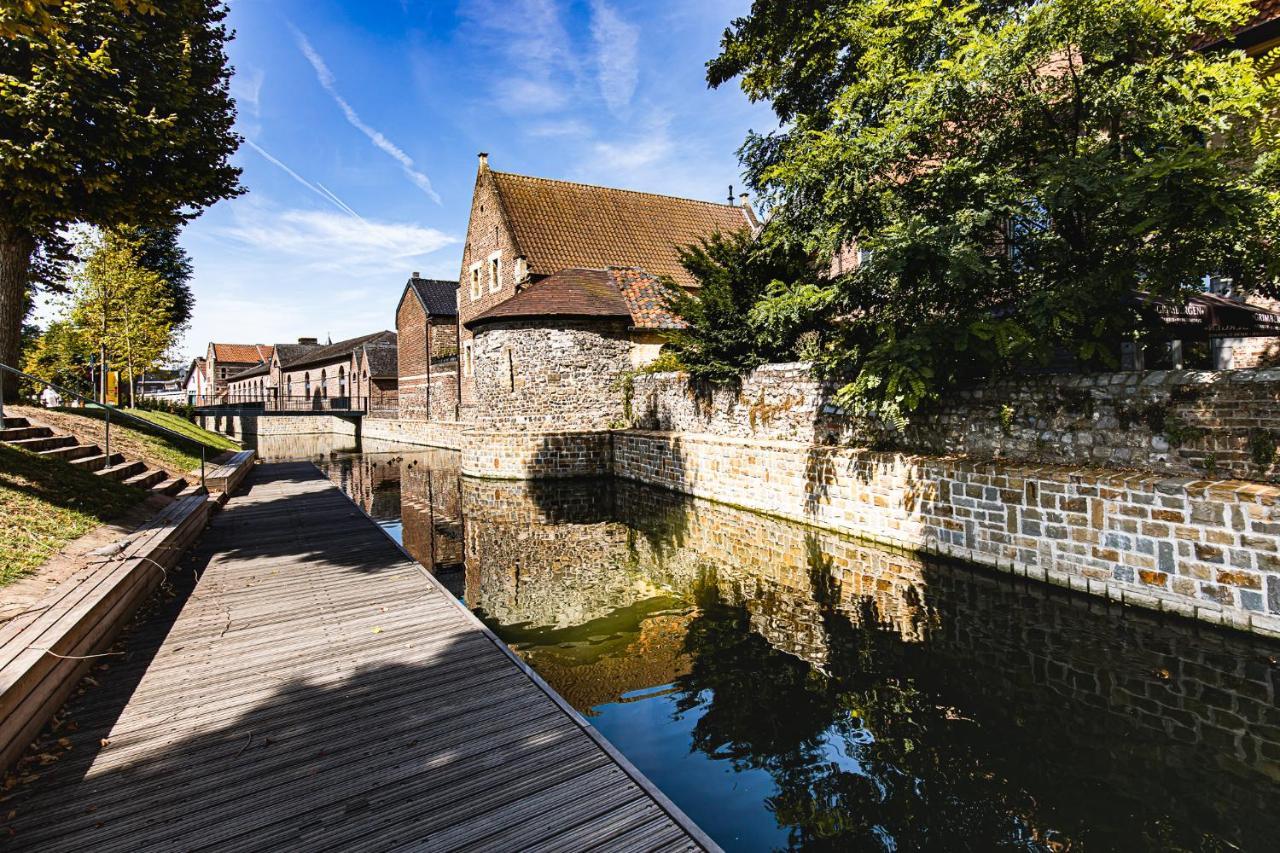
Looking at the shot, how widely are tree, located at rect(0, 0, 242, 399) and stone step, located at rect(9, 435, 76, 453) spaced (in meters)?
3.44

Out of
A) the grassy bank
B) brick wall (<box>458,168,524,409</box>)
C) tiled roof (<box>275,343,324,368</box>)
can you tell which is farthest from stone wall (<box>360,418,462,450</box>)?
tiled roof (<box>275,343,324,368</box>)

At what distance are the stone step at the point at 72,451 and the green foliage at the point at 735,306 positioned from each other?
11452mm

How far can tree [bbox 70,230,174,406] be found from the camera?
24.3 m

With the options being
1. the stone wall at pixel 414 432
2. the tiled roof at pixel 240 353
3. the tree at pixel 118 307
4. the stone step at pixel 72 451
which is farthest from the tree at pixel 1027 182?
the tiled roof at pixel 240 353

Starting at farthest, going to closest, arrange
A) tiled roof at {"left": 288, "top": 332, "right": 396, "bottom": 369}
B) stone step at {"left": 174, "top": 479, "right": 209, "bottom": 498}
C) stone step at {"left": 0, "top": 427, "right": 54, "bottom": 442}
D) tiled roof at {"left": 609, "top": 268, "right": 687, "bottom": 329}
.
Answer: tiled roof at {"left": 288, "top": 332, "right": 396, "bottom": 369} → tiled roof at {"left": 609, "top": 268, "right": 687, "bottom": 329} → stone step at {"left": 174, "top": 479, "right": 209, "bottom": 498} → stone step at {"left": 0, "top": 427, "right": 54, "bottom": 442}

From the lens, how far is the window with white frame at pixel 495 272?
957 inches

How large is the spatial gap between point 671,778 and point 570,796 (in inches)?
47.0

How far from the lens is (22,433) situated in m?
9.43

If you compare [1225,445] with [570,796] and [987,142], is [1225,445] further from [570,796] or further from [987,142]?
[570,796]

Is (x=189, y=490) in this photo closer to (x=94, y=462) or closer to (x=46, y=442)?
(x=94, y=462)

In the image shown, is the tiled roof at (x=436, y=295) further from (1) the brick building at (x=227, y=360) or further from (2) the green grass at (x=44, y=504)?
(1) the brick building at (x=227, y=360)

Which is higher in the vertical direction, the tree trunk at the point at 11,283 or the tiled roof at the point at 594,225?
the tiled roof at the point at 594,225

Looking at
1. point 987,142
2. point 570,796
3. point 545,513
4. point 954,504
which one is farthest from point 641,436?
point 570,796

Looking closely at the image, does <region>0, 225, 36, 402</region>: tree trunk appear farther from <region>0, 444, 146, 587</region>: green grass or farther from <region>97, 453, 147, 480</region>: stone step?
<region>0, 444, 146, 587</region>: green grass
